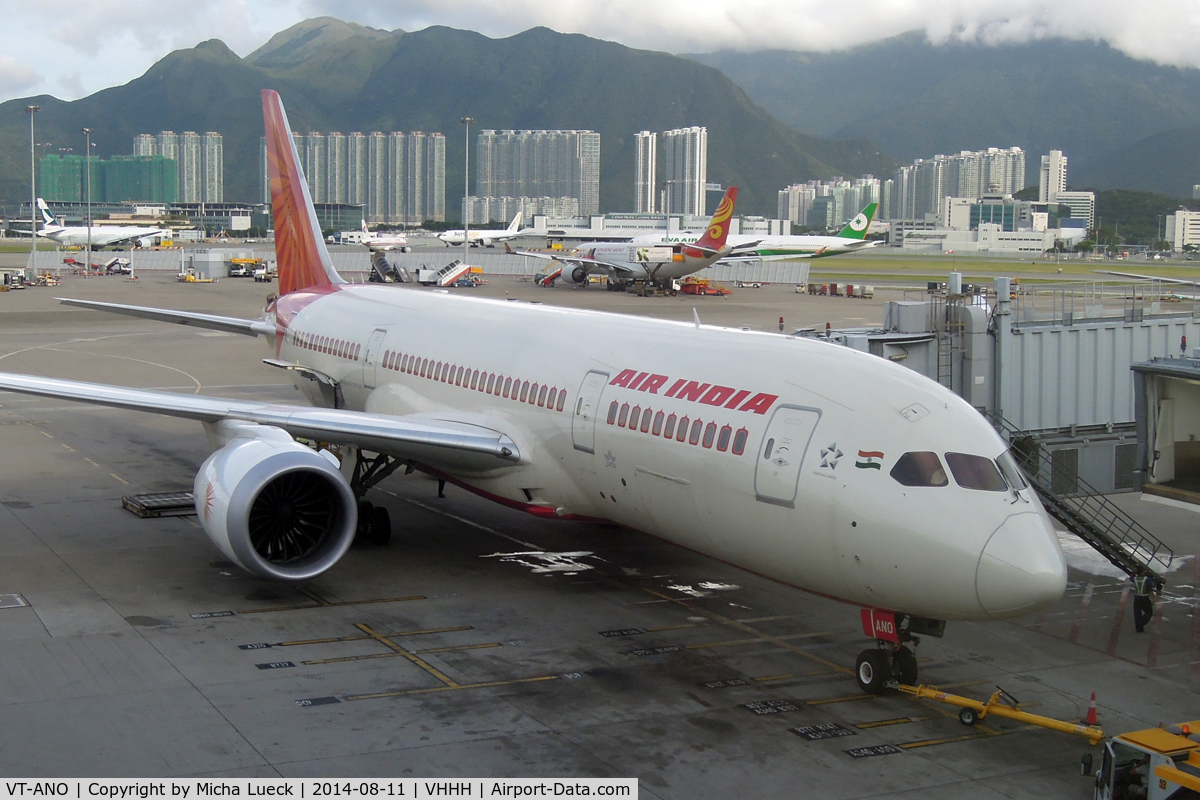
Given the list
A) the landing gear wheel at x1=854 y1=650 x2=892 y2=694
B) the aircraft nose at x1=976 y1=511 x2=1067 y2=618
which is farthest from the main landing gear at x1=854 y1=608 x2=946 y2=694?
the aircraft nose at x1=976 y1=511 x2=1067 y2=618

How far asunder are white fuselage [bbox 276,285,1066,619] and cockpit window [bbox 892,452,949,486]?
0.28ft

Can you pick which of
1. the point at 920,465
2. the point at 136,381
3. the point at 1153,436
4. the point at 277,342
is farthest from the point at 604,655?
the point at 136,381

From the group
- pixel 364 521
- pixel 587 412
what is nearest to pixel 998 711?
pixel 587 412

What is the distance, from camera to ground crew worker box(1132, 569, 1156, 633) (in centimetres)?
1792

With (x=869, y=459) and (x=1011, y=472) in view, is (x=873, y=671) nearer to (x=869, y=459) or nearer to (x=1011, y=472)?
(x=869, y=459)

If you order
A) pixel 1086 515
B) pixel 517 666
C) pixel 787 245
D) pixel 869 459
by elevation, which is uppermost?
pixel 787 245

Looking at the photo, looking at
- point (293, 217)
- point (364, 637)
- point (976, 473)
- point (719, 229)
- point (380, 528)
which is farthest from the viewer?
point (719, 229)

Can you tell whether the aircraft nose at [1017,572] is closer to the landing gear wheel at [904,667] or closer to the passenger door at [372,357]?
the landing gear wheel at [904,667]

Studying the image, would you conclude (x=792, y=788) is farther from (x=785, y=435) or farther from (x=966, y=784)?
(x=785, y=435)

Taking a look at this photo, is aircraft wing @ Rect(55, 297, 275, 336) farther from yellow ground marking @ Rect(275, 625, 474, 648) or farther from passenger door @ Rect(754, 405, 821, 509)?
passenger door @ Rect(754, 405, 821, 509)

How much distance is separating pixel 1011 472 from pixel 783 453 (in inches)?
103

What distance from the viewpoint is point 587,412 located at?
18062mm

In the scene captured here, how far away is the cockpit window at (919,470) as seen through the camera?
1344 cm

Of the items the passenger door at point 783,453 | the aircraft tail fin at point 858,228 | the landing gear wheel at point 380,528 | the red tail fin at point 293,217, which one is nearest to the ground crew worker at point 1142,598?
the passenger door at point 783,453
